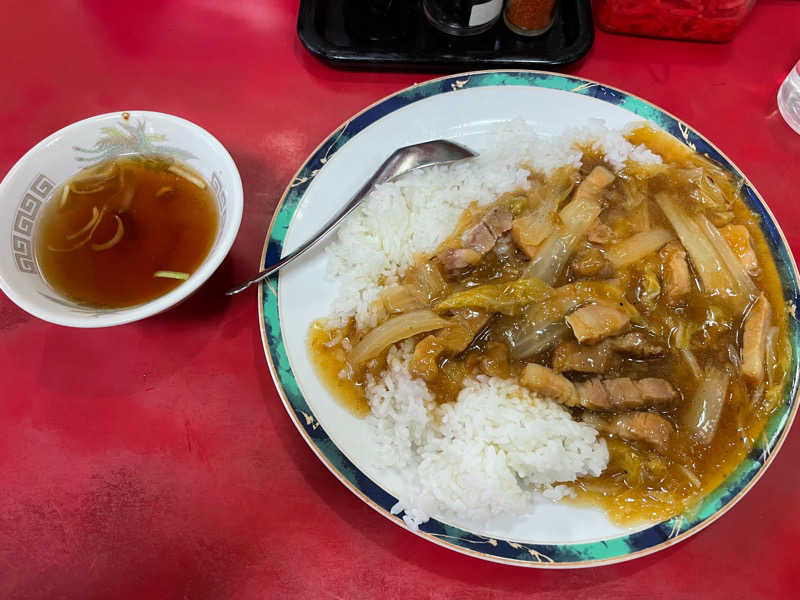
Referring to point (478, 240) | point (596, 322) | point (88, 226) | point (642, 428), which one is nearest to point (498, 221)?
point (478, 240)

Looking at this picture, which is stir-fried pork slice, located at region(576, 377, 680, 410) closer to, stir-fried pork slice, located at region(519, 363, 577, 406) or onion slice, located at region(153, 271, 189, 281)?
stir-fried pork slice, located at region(519, 363, 577, 406)

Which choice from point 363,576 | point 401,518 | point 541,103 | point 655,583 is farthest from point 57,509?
point 541,103

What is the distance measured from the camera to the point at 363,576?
206 centimetres

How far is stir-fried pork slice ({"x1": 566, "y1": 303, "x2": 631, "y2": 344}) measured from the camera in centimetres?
211

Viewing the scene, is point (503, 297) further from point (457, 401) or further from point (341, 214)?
point (341, 214)

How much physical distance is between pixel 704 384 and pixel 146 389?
2398 millimetres

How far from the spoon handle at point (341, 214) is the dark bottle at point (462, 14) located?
0.92 meters

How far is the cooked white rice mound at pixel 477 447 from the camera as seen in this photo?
1953mm

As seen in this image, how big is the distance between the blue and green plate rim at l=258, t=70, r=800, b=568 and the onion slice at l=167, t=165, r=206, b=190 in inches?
13.2

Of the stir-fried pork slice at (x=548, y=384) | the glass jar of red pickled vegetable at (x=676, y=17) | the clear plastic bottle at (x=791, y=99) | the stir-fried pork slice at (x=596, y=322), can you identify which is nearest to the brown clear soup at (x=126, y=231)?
the stir-fried pork slice at (x=548, y=384)

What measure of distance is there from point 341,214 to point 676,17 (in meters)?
2.33

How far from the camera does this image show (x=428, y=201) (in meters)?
2.57

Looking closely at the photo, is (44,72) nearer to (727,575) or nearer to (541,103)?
(541,103)

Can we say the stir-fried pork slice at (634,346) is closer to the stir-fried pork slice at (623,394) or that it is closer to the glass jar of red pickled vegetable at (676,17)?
the stir-fried pork slice at (623,394)
